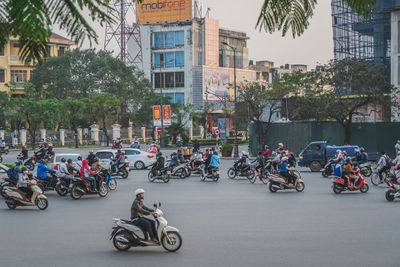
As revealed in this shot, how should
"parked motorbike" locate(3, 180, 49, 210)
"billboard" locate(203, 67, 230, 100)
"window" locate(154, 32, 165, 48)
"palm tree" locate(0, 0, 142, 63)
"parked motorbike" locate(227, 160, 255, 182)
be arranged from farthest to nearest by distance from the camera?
1. "window" locate(154, 32, 165, 48)
2. "billboard" locate(203, 67, 230, 100)
3. "parked motorbike" locate(227, 160, 255, 182)
4. "parked motorbike" locate(3, 180, 49, 210)
5. "palm tree" locate(0, 0, 142, 63)

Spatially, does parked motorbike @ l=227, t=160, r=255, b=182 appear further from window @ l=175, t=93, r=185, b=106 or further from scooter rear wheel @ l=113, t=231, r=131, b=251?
window @ l=175, t=93, r=185, b=106

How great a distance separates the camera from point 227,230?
42.1ft

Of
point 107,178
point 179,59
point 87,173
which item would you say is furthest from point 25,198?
point 179,59

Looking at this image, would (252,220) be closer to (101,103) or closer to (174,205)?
(174,205)

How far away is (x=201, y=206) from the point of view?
17.7m

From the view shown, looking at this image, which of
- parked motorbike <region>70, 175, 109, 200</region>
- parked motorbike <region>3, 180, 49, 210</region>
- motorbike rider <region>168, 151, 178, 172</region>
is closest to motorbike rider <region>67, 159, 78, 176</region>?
parked motorbike <region>70, 175, 109, 200</region>

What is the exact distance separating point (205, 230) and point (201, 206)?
15.5 ft

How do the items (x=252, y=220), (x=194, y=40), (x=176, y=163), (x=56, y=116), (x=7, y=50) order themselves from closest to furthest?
(x=7, y=50), (x=252, y=220), (x=176, y=163), (x=56, y=116), (x=194, y=40)

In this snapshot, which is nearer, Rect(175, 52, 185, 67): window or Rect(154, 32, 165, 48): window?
Rect(175, 52, 185, 67): window

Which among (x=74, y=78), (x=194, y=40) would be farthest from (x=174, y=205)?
(x=194, y=40)

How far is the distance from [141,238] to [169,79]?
79305 millimetres

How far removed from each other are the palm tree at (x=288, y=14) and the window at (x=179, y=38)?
86.4 m

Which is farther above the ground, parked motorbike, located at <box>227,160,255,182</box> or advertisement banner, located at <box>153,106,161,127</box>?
advertisement banner, located at <box>153,106,161,127</box>

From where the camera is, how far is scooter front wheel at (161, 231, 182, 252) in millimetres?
10758
